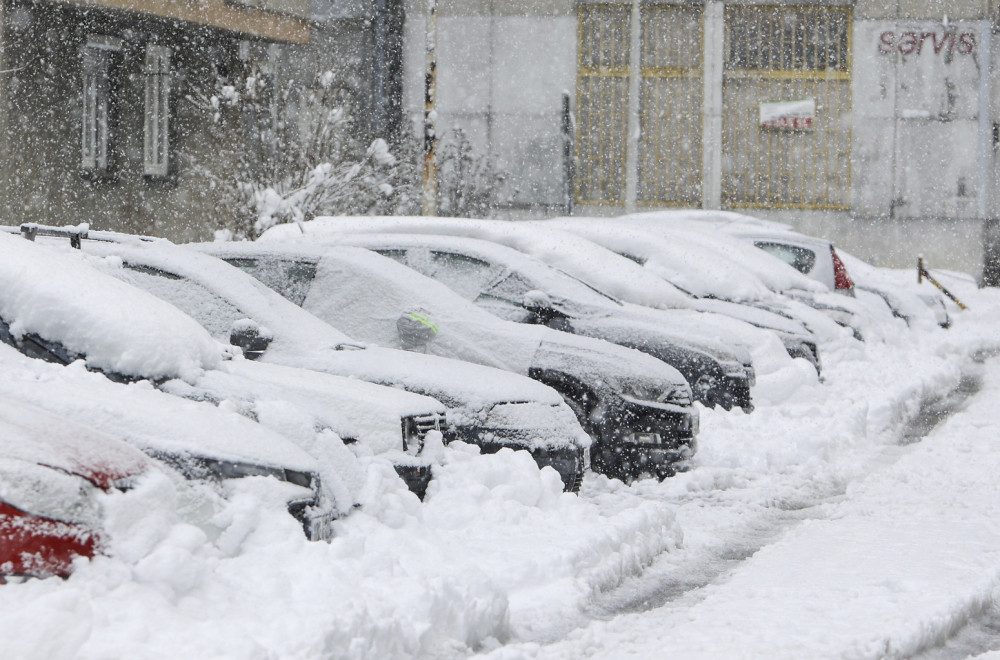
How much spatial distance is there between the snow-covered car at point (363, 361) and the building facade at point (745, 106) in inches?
916

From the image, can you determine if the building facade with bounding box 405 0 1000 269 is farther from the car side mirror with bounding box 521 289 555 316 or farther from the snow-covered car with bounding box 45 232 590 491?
the snow-covered car with bounding box 45 232 590 491

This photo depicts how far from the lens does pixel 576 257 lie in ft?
40.1

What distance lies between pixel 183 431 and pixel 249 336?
1908 millimetres

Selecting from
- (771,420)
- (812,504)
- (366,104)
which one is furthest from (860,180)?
(812,504)

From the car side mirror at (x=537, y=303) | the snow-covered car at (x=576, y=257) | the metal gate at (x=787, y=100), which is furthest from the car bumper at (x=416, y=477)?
the metal gate at (x=787, y=100)

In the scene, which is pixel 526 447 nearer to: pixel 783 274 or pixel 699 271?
pixel 699 271

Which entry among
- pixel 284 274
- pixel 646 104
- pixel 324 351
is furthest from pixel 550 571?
pixel 646 104

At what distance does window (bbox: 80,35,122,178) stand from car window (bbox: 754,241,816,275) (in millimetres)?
8453

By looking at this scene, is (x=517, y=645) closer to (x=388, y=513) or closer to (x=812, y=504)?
(x=388, y=513)

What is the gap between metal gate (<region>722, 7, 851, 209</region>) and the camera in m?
31.1

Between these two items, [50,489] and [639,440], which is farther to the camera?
[639,440]

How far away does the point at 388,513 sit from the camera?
576cm

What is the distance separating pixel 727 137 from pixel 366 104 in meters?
7.76

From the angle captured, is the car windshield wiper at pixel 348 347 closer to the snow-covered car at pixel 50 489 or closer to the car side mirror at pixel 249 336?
the car side mirror at pixel 249 336
